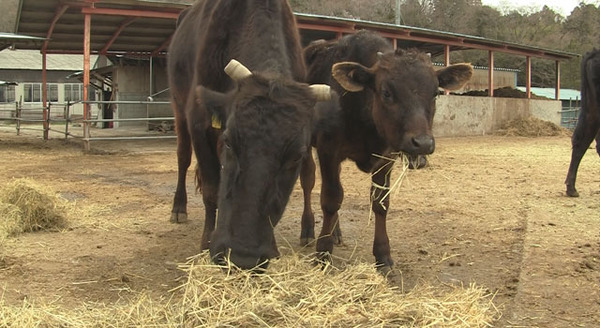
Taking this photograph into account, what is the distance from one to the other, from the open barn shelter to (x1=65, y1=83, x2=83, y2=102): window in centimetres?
1593

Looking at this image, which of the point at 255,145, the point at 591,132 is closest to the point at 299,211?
the point at 255,145

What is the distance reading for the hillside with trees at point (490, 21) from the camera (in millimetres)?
51344

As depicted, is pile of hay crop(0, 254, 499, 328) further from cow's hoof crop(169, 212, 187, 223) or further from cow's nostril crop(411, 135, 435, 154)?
cow's hoof crop(169, 212, 187, 223)

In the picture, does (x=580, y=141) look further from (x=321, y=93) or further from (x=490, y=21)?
(x=490, y=21)

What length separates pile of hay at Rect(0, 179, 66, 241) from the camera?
529cm

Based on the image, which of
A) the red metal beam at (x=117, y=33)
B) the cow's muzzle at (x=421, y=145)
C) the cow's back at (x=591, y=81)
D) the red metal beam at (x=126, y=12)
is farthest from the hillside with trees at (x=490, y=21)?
the cow's muzzle at (x=421, y=145)

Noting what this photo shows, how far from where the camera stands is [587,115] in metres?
7.67

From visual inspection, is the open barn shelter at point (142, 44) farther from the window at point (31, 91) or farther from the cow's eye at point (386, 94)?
the window at point (31, 91)

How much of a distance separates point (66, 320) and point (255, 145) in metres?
1.41

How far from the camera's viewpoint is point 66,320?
2.85 meters

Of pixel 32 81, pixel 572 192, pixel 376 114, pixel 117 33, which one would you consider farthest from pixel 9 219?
pixel 32 81

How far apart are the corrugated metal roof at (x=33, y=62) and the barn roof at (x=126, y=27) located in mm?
22313

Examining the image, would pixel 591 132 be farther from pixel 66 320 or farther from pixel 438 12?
pixel 438 12

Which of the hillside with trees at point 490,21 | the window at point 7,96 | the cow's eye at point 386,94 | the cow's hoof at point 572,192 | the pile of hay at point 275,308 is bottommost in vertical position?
the pile of hay at point 275,308
